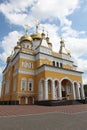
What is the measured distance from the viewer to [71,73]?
29.2 metres

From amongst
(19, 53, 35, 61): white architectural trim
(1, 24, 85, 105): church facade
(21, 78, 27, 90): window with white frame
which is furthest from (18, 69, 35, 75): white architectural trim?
(19, 53, 35, 61): white architectural trim

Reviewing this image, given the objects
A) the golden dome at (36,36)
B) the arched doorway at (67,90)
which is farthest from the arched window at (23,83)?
the golden dome at (36,36)

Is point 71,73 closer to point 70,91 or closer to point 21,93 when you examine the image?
point 70,91

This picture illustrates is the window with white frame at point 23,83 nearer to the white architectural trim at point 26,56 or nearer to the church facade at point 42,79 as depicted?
the church facade at point 42,79

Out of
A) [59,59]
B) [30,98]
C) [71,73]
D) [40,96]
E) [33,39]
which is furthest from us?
[33,39]

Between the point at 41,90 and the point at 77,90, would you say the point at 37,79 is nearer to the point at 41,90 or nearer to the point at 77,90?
the point at 41,90

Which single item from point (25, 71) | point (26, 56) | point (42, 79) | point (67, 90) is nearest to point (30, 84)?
point (25, 71)

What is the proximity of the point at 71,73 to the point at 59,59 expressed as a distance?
619cm

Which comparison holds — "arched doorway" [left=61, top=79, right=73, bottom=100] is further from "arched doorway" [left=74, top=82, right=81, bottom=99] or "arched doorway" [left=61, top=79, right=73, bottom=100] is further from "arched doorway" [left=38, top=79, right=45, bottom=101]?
"arched doorway" [left=38, top=79, right=45, bottom=101]

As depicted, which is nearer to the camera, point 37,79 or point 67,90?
point 37,79

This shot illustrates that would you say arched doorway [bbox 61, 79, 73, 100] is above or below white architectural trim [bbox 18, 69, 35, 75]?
below

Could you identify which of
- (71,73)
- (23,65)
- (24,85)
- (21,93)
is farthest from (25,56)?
(71,73)
